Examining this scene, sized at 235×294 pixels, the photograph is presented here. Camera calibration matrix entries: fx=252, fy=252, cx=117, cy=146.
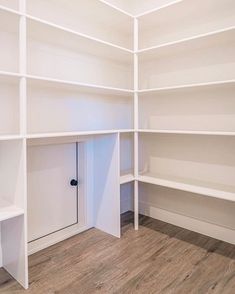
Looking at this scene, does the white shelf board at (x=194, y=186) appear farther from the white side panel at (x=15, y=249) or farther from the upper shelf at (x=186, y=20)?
the upper shelf at (x=186, y=20)

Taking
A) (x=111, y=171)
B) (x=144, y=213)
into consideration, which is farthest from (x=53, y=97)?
(x=144, y=213)

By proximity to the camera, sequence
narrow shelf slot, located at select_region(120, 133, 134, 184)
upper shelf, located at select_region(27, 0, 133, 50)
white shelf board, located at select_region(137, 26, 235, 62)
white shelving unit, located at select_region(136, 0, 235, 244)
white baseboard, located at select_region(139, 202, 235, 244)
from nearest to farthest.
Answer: white shelf board, located at select_region(137, 26, 235, 62)
upper shelf, located at select_region(27, 0, 133, 50)
white shelving unit, located at select_region(136, 0, 235, 244)
white baseboard, located at select_region(139, 202, 235, 244)
narrow shelf slot, located at select_region(120, 133, 134, 184)

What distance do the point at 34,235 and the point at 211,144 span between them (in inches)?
67.7

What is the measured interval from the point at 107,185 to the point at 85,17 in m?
1.55

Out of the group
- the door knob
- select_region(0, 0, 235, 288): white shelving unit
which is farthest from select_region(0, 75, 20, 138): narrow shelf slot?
the door knob

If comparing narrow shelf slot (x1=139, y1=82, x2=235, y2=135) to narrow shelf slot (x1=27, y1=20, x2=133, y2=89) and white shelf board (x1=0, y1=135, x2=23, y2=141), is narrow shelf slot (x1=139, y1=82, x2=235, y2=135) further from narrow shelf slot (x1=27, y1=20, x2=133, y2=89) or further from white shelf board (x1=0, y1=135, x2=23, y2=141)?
white shelf board (x1=0, y1=135, x2=23, y2=141)

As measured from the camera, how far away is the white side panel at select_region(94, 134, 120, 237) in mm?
2264

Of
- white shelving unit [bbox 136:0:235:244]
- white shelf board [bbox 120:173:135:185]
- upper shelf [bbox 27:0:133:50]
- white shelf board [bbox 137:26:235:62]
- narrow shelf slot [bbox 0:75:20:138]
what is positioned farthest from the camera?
white shelf board [bbox 120:173:135:185]

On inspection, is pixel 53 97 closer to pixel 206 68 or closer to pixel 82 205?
pixel 82 205

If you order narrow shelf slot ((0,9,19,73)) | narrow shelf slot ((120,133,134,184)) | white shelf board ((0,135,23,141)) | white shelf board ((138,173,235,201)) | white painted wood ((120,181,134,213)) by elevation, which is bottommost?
white painted wood ((120,181,134,213))

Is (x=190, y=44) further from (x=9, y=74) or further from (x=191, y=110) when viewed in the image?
(x=9, y=74)

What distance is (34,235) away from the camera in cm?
210

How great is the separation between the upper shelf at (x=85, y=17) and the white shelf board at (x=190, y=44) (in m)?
0.39

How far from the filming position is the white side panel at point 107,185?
7.43ft
